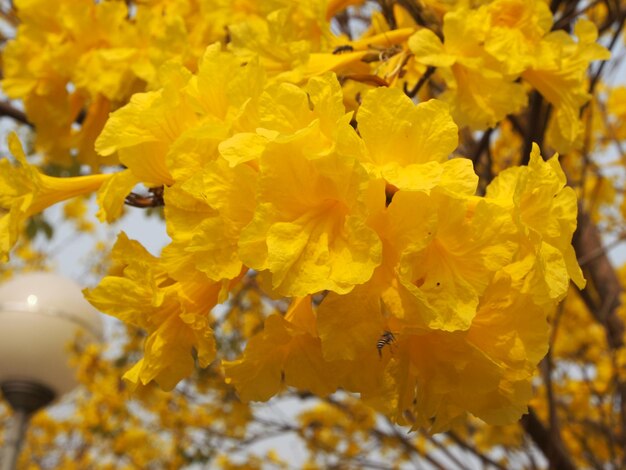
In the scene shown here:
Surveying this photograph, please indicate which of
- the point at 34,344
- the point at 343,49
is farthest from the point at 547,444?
the point at 34,344

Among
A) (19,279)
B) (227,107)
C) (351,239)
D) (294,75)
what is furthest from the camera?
(19,279)

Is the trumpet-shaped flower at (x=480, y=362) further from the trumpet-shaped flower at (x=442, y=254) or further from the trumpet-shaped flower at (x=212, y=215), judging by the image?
the trumpet-shaped flower at (x=212, y=215)

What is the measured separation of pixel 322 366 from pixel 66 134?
122 cm

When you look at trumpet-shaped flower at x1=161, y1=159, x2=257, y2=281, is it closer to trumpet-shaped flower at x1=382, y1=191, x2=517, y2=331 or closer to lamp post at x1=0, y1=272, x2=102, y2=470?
trumpet-shaped flower at x1=382, y1=191, x2=517, y2=331

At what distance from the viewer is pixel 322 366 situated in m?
0.91

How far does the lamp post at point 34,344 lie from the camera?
2.99 meters

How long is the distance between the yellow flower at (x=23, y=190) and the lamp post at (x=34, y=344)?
209cm

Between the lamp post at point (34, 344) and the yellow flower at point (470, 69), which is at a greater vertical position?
the yellow flower at point (470, 69)

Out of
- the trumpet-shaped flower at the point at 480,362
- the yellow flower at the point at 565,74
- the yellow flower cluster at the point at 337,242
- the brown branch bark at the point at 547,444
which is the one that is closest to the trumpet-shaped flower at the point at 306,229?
the yellow flower cluster at the point at 337,242

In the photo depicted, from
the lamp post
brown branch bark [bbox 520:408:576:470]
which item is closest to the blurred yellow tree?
brown branch bark [bbox 520:408:576:470]

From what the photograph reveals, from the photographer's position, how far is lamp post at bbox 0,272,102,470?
2.99 metres

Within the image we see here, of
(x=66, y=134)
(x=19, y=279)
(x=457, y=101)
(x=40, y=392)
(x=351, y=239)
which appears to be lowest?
(x=40, y=392)

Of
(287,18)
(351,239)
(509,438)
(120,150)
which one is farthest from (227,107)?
(509,438)

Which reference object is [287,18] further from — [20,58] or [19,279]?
[19,279]
